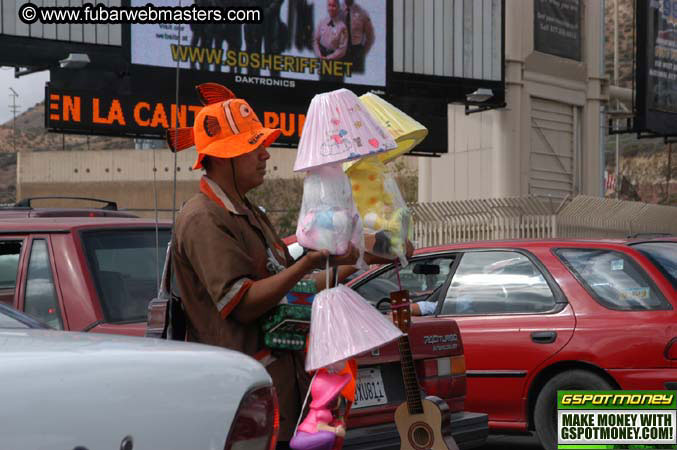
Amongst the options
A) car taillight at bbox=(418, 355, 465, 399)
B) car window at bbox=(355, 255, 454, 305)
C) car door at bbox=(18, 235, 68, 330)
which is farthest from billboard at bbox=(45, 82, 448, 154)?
car door at bbox=(18, 235, 68, 330)

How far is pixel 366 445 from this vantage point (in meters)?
5.59

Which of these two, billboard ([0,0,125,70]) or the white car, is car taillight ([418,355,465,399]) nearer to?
the white car

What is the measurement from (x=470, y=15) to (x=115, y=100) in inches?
369

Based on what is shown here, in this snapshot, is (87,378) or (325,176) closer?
(87,378)

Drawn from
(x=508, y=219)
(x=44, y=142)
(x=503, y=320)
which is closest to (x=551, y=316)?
(x=503, y=320)

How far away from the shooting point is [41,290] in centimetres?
581

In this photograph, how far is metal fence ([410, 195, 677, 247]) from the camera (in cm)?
2466

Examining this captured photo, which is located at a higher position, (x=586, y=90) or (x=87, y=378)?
(x=586, y=90)

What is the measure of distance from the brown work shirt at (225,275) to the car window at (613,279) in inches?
161

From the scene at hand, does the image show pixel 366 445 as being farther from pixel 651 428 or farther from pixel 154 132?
pixel 154 132

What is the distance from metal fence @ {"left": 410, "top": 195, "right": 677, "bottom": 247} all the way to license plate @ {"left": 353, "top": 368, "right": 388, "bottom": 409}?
18587mm

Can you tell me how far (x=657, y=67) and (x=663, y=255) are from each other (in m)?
25.5

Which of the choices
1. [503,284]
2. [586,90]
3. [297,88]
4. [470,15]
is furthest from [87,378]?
[586,90]

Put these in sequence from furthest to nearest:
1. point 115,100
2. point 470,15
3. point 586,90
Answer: point 586,90 < point 470,15 < point 115,100
